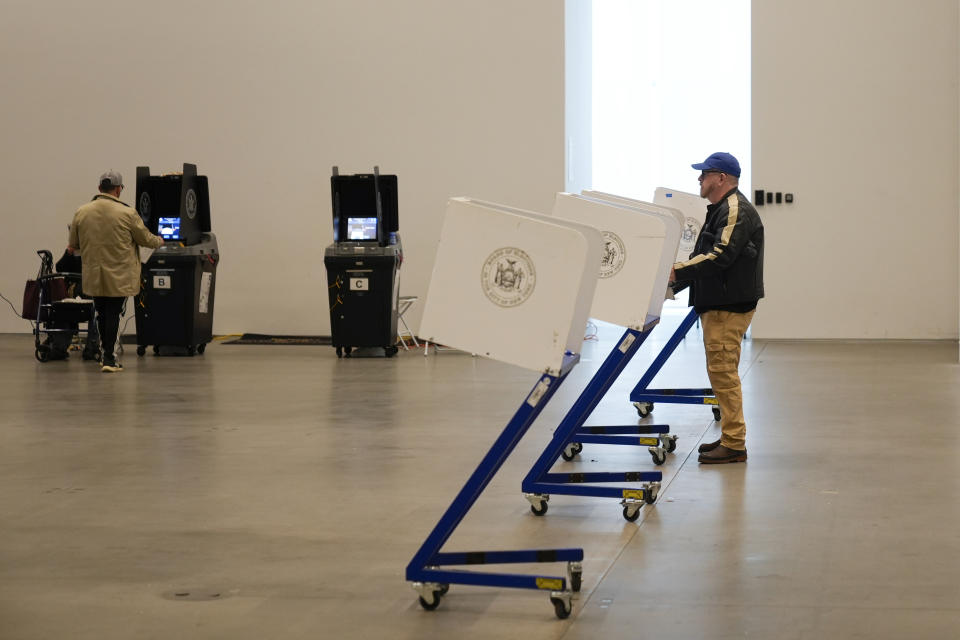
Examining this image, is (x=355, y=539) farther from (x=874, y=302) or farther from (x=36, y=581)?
(x=874, y=302)

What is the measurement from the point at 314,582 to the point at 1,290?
35.1 feet

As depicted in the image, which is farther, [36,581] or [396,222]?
[396,222]

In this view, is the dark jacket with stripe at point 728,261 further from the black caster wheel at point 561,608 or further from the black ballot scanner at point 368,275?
the black ballot scanner at point 368,275

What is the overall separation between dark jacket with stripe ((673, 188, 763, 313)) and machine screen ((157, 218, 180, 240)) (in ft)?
21.9

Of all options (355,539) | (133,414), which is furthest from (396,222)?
(355,539)

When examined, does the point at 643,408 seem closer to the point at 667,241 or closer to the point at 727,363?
the point at 727,363

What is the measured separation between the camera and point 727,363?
5816 millimetres

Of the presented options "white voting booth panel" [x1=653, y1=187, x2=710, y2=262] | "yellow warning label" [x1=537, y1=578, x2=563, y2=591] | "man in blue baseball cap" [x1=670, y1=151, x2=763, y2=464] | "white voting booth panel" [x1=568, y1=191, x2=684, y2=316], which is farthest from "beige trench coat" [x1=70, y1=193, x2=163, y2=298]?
"yellow warning label" [x1=537, y1=578, x2=563, y2=591]

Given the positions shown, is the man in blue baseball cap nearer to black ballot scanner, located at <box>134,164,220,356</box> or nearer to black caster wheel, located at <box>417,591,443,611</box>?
black caster wheel, located at <box>417,591,443,611</box>

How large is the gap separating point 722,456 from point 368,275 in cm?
573

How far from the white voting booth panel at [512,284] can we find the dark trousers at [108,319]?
695 centimetres

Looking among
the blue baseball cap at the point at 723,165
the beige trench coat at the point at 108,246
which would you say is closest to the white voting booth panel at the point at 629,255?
the blue baseball cap at the point at 723,165

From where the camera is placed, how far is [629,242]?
496cm

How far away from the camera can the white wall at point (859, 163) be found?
12102mm
